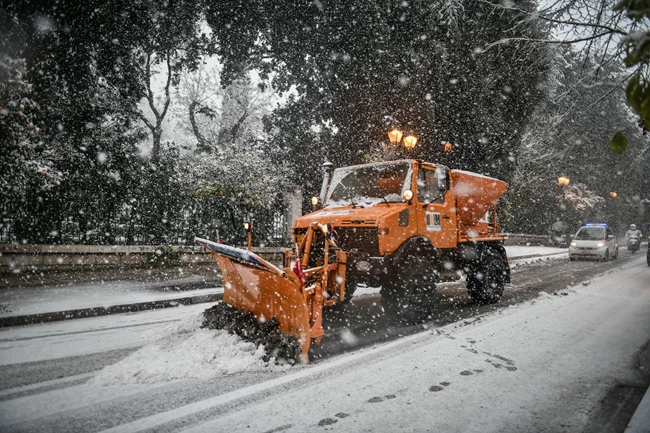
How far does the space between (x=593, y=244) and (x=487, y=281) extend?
543 inches

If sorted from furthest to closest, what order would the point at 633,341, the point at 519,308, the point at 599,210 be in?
the point at 599,210, the point at 519,308, the point at 633,341

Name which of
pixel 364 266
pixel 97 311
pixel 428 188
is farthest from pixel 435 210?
pixel 97 311

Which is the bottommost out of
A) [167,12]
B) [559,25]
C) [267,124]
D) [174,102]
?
[559,25]

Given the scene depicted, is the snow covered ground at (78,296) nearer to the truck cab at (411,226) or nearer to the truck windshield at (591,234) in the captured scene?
the truck cab at (411,226)

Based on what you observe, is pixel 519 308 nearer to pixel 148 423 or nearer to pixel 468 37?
pixel 148 423

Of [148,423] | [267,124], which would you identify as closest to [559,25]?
[148,423]

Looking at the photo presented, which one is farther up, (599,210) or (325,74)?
(325,74)

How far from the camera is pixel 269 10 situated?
14.7 meters

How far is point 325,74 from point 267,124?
3.76 metres

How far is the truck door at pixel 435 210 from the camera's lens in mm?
Result: 6477

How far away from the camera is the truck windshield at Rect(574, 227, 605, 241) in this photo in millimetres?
18828

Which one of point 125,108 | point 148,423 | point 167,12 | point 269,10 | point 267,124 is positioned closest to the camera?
point 148,423

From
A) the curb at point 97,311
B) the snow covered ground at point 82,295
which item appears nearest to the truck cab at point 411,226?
the snow covered ground at point 82,295

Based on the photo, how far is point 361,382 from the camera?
3.59 m
